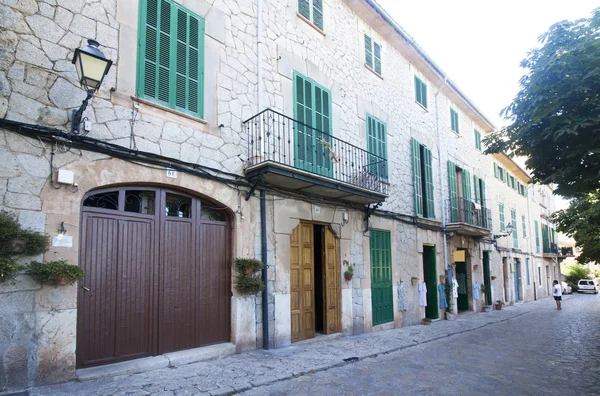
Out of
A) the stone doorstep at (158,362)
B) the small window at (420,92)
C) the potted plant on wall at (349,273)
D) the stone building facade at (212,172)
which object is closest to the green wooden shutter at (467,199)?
the stone building facade at (212,172)

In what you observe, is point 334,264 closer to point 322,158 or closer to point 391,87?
point 322,158

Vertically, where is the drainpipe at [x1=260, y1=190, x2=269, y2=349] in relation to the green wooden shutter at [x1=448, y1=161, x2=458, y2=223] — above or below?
below

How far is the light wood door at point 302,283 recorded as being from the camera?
870 cm

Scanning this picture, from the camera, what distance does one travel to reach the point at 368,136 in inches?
460

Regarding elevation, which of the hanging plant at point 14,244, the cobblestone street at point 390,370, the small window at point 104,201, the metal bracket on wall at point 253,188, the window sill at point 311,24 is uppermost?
the window sill at point 311,24

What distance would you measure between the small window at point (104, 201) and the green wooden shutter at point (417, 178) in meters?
10.1

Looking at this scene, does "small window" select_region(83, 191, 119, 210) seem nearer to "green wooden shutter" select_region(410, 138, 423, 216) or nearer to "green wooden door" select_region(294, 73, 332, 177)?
"green wooden door" select_region(294, 73, 332, 177)

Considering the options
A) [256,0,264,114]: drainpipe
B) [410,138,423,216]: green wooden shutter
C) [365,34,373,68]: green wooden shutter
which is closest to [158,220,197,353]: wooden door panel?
[256,0,264,114]: drainpipe

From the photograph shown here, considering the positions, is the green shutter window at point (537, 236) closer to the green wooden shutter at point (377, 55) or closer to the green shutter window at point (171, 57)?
the green wooden shutter at point (377, 55)

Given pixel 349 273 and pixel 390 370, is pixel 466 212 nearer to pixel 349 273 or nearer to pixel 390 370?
pixel 349 273

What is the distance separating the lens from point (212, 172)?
724cm

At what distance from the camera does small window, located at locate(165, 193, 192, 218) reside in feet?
22.4

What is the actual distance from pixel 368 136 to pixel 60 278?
874 centimetres

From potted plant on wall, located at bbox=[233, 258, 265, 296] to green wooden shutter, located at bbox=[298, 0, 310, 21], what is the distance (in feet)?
20.3
